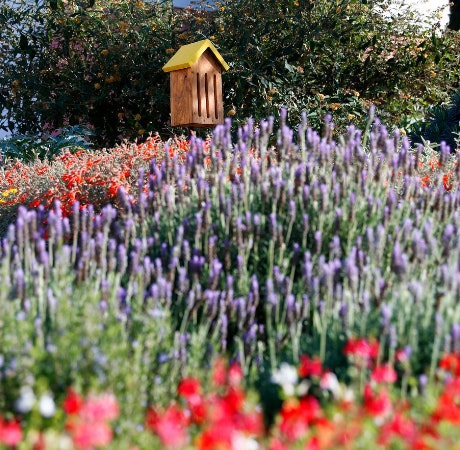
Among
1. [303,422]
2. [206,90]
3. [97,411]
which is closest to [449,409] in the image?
[303,422]

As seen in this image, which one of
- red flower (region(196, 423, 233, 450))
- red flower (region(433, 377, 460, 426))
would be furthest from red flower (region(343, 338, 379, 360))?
red flower (region(196, 423, 233, 450))

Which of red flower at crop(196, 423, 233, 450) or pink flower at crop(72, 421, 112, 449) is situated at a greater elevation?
pink flower at crop(72, 421, 112, 449)

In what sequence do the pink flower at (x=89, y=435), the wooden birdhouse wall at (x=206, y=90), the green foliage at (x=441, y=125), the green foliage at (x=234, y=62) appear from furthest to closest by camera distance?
1. the green foliage at (x=441, y=125)
2. the green foliage at (x=234, y=62)
3. the wooden birdhouse wall at (x=206, y=90)
4. the pink flower at (x=89, y=435)

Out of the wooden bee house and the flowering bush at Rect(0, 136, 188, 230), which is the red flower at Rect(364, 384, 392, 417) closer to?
the flowering bush at Rect(0, 136, 188, 230)

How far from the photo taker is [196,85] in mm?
6664

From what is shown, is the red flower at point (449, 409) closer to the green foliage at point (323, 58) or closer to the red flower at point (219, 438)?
the red flower at point (219, 438)

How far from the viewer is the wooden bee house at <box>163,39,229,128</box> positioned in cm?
659

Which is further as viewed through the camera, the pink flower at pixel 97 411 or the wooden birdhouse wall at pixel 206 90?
the wooden birdhouse wall at pixel 206 90

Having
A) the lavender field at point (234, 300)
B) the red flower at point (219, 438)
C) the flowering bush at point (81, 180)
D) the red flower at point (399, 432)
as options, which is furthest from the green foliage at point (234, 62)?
the red flower at point (219, 438)

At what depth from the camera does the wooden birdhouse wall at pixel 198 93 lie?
660 cm

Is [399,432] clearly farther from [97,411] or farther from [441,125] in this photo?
[441,125]

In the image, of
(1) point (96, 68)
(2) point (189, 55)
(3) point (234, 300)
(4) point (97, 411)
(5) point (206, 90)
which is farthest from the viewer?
(1) point (96, 68)

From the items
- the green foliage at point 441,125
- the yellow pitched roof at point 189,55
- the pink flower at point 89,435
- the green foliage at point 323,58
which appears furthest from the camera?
the green foliage at point 441,125

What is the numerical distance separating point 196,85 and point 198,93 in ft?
0.32
